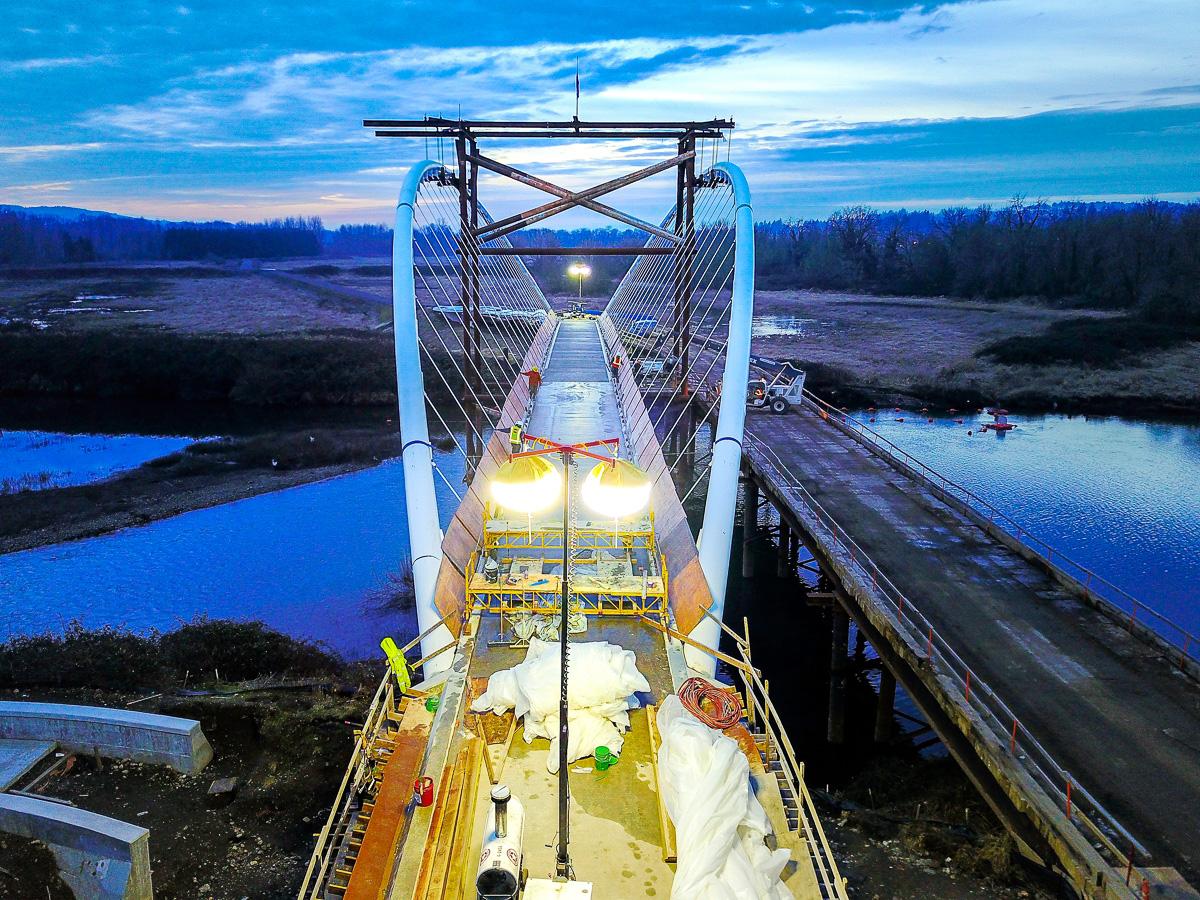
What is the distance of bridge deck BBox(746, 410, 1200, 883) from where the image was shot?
1041 centimetres

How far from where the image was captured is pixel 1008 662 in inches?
539

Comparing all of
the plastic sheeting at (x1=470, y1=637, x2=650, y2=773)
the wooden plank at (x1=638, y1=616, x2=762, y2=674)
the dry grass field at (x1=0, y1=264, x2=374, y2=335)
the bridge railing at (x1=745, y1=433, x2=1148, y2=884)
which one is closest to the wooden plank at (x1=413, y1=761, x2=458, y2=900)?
the plastic sheeting at (x1=470, y1=637, x2=650, y2=773)

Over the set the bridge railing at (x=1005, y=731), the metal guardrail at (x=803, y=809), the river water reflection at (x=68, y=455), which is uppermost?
the metal guardrail at (x=803, y=809)

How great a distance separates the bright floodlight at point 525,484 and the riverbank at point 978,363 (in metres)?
47.9

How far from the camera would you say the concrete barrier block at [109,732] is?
14195 mm

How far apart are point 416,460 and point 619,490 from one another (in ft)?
18.8

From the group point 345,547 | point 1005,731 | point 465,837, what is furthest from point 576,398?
point 465,837

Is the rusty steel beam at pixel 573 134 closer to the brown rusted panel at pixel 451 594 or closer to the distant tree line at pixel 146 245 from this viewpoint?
the brown rusted panel at pixel 451 594

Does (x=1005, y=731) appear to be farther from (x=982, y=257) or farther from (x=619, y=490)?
(x=982, y=257)

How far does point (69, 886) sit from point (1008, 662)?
49.5 ft

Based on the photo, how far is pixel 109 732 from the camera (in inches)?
559

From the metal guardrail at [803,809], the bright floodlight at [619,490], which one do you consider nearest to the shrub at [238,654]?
the metal guardrail at [803,809]

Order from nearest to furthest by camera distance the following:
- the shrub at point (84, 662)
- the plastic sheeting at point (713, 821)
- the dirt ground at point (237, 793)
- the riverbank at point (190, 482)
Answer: the plastic sheeting at point (713, 821) → the dirt ground at point (237, 793) → the shrub at point (84, 662) → the riverbank at point (190, 482)

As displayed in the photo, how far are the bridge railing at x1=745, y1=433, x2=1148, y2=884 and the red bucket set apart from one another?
749cm
